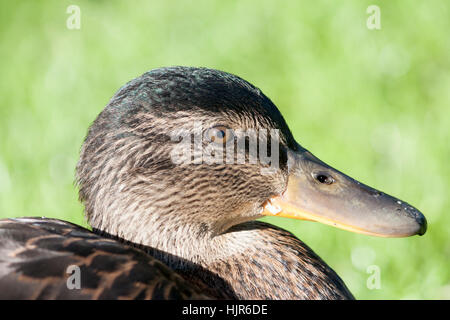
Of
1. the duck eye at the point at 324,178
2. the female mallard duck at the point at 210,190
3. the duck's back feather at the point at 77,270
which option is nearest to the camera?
the duck's back feather at the point at 77,270

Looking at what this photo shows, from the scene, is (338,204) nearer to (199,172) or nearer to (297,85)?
(199,172)

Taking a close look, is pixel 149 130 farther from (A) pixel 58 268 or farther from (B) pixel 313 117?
(B) pixel 313 117

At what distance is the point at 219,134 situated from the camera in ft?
8.24

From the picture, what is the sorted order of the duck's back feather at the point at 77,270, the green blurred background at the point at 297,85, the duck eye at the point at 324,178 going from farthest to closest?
1. the green blurred background at the point at 297,85
2. the duck eye at the point at 324,178
3. the duck's back feather at the point at 77,270

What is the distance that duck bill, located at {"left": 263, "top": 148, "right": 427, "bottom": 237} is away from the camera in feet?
8.33

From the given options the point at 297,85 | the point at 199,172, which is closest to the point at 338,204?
the point at 199,172

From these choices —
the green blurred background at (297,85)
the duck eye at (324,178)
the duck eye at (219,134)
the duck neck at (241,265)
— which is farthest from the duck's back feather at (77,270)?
the green blurred background at (297,85)

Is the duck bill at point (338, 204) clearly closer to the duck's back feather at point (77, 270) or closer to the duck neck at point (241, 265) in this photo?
the duck neck at point (241, 265)

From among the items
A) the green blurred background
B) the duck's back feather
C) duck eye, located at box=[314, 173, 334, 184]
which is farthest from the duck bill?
the green blurred background

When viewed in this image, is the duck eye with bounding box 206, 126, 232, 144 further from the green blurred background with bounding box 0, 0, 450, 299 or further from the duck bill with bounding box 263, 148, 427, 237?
the green blurred background with bounding box 0, 0, 450, 299

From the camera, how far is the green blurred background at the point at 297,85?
156 inches

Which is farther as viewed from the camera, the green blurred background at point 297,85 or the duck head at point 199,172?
the green blurred background at point 297,85

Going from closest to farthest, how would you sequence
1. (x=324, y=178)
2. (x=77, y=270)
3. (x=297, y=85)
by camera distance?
(x=77, y=270)
(x=324, y=178)
(x=297, y=85)

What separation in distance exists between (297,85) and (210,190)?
8.70 ft
